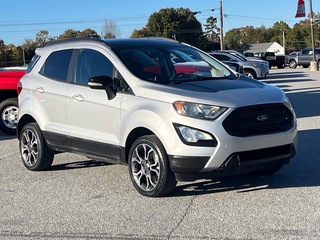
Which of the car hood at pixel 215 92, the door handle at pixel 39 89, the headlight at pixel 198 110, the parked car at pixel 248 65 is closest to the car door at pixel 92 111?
the car hood at pixel 215 92

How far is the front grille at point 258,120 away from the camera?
18.3ft

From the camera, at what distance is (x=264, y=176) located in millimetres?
6867

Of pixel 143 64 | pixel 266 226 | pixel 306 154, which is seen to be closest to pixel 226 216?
pixel 266 226

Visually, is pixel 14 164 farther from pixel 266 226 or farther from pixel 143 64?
pixel 266 226

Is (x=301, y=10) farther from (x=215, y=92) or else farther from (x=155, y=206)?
(x=155, y=206)

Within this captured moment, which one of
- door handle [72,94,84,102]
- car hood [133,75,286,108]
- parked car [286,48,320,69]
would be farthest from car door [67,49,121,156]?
parked car [286,48,320,69]

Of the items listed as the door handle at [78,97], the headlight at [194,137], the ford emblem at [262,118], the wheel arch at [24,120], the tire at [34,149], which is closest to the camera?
the headlight at [194,137]

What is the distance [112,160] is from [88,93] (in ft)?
3.06

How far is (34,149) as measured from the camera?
7.81 metres

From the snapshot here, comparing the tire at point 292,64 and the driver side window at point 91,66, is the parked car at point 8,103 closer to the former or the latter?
the driver side window at point 91,66

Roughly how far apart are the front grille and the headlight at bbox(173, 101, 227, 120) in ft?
0.42

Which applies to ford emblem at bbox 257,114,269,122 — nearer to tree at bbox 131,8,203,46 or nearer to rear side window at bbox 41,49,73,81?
rear side window at bbox 41,49,73,81

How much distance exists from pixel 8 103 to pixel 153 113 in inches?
282

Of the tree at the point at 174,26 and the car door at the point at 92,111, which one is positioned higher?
the tree at the point at 174,26
